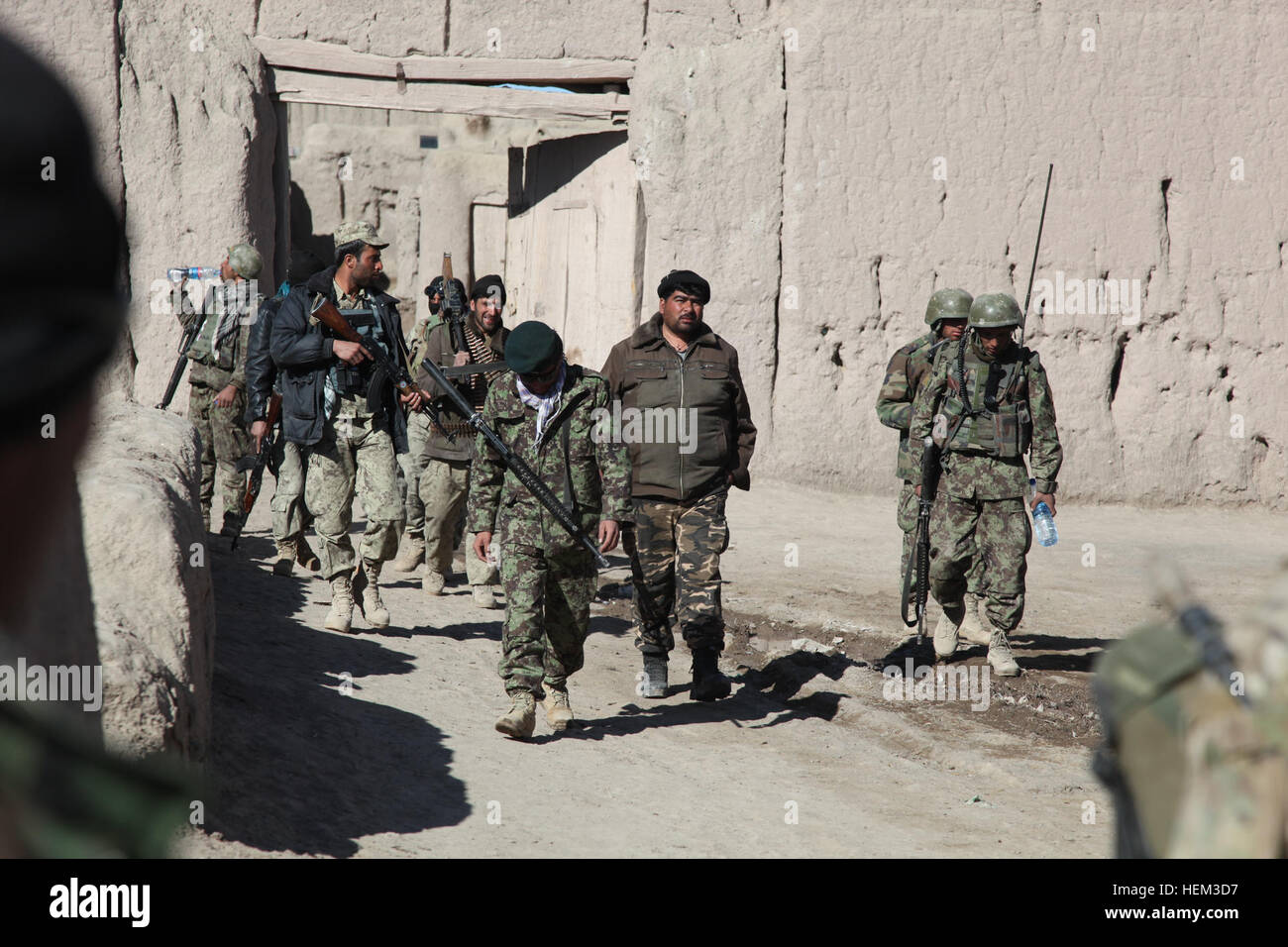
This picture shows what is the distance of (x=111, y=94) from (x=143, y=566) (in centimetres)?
665

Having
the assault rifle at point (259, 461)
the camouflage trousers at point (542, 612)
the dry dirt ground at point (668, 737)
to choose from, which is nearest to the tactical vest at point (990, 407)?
the dry dirt ground at point (668, 737)

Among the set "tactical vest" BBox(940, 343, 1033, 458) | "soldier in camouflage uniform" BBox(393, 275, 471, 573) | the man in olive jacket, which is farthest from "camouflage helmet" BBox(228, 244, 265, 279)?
"tactical vest" BBox(940, 343, 1033, 458)

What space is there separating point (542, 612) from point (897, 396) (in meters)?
2.85

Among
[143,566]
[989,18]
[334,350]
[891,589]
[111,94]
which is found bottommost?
[891,589]

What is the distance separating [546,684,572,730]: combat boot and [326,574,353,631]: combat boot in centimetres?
146


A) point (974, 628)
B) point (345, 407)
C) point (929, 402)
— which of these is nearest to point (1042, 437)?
point (929, 402)

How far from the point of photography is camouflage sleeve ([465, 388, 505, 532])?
5.21 meters

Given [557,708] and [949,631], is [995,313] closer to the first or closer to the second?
[949,631]

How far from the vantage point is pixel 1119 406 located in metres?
10.4

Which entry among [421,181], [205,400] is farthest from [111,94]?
[421,181]

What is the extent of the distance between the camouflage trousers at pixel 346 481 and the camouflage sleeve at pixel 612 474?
1.44 m

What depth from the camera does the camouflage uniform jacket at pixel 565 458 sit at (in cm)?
515

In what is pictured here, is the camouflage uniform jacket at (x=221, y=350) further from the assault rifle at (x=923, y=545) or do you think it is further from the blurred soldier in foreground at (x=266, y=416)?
the assault rifle at (x=923, y=545)

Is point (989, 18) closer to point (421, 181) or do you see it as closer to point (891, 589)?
point (891, 589)
